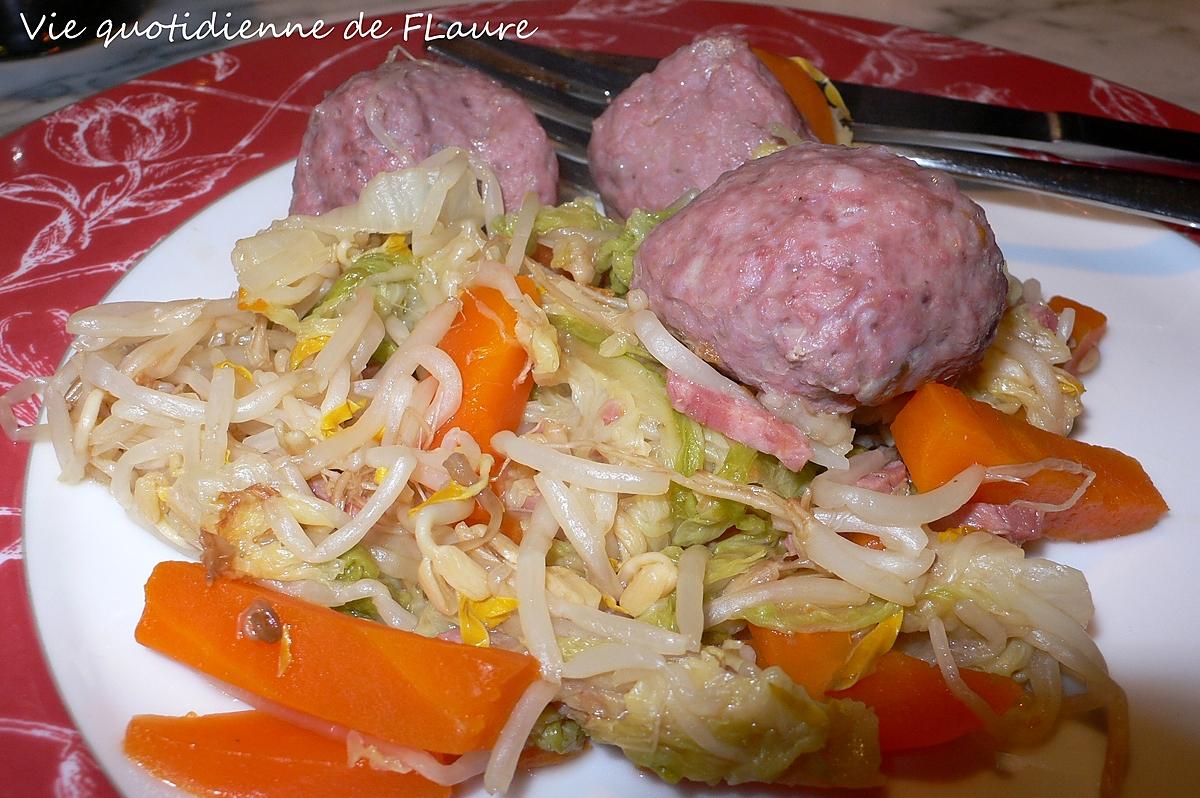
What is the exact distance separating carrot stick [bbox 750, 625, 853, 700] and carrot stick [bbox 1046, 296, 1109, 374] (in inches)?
51.8

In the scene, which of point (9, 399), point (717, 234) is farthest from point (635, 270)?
point (9, 399)

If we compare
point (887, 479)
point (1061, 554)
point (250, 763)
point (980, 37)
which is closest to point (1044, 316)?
point (1061, 554)

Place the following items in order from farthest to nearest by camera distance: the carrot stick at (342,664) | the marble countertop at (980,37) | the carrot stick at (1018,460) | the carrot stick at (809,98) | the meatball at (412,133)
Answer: the marble countertop at (980,37) < the carrot stick at (809,98) < the meatball at (412,133) < the carrot stick at (1018,460) < the carrot stick at (342,664)

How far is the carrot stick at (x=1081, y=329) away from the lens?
115 inches

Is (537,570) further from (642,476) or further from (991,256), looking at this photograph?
(991,256)

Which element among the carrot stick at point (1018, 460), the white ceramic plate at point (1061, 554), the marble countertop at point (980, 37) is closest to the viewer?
the white ceramic plate at point (1061, 554)

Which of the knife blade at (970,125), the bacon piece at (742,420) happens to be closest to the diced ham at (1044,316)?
the knife blade at (970,125)

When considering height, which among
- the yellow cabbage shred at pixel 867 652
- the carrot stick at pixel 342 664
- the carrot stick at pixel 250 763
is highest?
the yellow cabbage shred at pixel 867 652

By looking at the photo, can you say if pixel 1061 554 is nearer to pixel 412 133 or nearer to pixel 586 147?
pixel 586 147

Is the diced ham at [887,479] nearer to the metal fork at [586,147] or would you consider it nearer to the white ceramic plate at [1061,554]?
the white ceramic plate at [1061,554]

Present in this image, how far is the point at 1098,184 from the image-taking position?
118 inches

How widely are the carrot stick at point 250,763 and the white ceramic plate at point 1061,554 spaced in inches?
2.2

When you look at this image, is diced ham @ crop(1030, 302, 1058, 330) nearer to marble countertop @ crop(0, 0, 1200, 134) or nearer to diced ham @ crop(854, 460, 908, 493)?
diced ham @ crop(854, 460, 908, 493)

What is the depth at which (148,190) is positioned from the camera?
11.5ft
